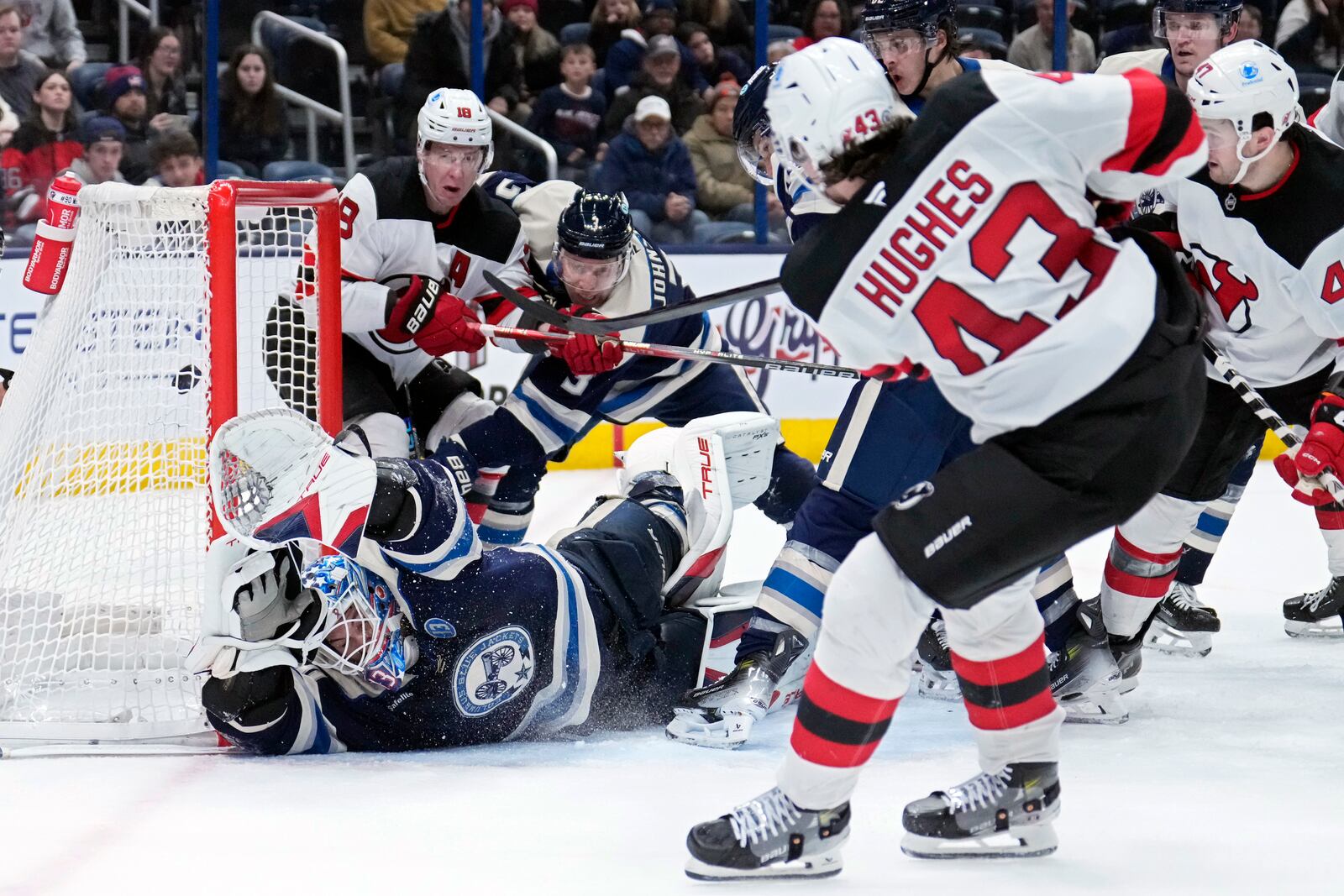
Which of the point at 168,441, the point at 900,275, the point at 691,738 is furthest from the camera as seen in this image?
the point at 168,441

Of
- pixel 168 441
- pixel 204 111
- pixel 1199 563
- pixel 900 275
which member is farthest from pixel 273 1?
pixel 900 275

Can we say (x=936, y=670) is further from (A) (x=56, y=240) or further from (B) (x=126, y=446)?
(A) (x=56, y=240)

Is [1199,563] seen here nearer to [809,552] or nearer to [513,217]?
[809,552]

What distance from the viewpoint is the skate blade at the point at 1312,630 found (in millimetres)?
3627

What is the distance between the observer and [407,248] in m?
3.69

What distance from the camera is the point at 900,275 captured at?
195 centimetres

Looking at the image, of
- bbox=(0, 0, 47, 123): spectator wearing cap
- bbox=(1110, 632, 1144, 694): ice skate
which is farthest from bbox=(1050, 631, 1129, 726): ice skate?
bbox=(0, 0, 47, 123): spectator wearing cap

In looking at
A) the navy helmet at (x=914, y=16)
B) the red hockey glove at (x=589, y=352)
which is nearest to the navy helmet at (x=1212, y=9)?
the navy helmet at (x=914, y=16)

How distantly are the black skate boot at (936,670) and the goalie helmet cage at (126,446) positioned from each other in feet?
4.04

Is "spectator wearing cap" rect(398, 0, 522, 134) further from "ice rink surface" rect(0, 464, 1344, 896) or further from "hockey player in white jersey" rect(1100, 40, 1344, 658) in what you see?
"ice rink surface" rect(0, 464, 1344, 896)

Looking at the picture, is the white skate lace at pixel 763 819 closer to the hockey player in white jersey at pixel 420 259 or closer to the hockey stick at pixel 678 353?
the hockey stick at pixel 678 353

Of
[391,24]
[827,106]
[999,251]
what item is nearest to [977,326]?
[999,251]

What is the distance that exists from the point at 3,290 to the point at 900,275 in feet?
13.8

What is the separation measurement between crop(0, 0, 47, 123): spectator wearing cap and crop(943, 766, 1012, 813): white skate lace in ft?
15.5
